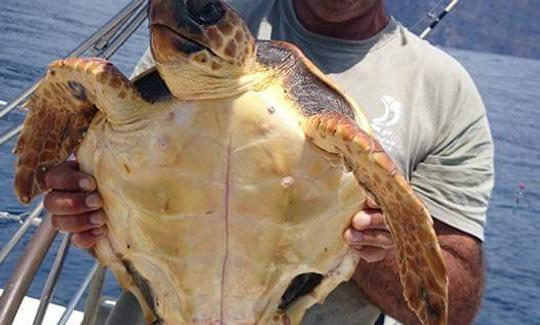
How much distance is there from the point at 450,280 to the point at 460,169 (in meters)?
0.32

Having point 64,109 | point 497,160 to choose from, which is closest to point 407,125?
point 64,109

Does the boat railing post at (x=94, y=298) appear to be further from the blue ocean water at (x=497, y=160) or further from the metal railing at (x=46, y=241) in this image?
the blue ocean water at (x=497, y=160)

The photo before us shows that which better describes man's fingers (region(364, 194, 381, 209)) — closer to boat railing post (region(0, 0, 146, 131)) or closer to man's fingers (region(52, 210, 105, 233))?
man's fingers (region(52, 210, 105, 233))

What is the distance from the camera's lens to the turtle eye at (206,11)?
5.00ft

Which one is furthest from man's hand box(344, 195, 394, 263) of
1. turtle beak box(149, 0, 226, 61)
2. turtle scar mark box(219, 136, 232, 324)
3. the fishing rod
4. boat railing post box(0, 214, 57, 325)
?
the fishing rod

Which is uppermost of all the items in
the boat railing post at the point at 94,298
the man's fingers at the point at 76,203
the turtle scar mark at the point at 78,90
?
the turtle scar mark at the point at 78,90

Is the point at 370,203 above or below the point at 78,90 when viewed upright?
below

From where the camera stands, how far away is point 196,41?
5.09 feet

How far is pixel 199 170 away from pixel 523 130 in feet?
65.6

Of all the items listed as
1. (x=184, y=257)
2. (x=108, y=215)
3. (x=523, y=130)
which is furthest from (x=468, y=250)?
(x=523, y=130)

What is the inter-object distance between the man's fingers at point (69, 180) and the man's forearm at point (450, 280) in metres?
0.78

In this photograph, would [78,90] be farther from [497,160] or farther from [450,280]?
[497,160]

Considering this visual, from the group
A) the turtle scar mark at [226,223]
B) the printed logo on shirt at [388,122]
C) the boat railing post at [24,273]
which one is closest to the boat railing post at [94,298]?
the boat railing post at [24,273]

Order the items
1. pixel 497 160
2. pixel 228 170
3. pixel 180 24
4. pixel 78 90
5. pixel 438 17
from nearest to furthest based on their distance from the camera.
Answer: pixel 180 24
pixel 228 170
pixel 78 90
pixel 438 17
pixel 497 160
